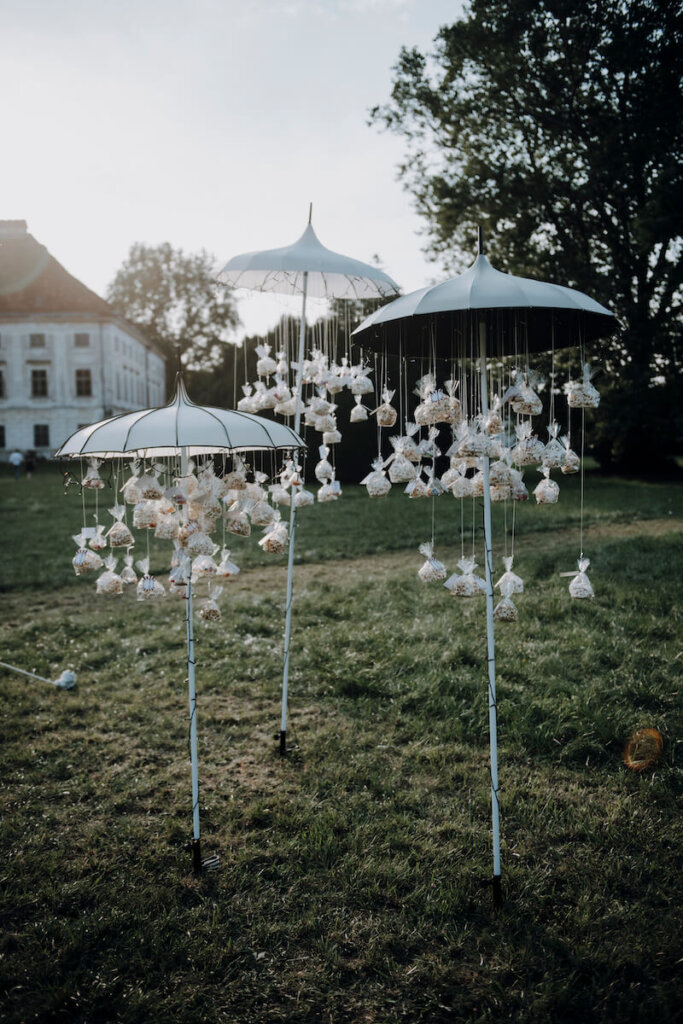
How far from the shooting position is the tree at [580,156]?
50.4 feet

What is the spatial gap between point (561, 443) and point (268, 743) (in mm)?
2948

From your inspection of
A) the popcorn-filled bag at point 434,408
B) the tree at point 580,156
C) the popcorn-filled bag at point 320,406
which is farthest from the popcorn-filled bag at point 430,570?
the tree at point 580,156

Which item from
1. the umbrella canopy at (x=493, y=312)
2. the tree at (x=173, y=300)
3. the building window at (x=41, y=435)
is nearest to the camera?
the umbrella canopy at (x=493, y=312)

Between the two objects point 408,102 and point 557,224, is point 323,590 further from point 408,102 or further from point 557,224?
point 408,102

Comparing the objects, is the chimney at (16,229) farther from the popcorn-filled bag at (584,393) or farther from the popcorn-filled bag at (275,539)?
the popcorn-filled bag at (584,393)

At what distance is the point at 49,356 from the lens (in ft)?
126

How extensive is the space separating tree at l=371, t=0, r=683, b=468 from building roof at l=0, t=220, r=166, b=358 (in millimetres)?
24803

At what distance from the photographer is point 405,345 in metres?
4.17

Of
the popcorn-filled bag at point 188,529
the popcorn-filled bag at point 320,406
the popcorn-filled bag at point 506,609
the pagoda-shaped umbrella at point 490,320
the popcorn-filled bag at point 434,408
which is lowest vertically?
the popcorn-filled bag at point 506,609

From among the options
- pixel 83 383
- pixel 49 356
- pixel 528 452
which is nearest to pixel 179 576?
pixel 528 452

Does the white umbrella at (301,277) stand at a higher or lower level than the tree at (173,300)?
lower

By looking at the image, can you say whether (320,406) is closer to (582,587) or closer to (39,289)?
(582,587)

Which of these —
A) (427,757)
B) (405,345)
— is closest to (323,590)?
(427,757)

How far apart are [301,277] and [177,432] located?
2.52 metres
